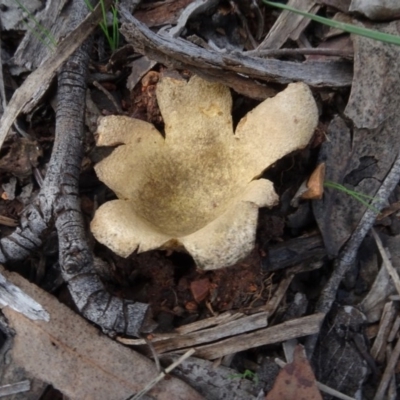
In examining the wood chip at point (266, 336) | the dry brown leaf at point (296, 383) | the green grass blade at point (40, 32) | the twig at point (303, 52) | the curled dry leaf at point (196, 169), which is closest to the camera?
the curled dry leaf at point (196, 169)

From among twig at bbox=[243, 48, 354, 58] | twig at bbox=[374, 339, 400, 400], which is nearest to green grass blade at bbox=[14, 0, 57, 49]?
twig at bbox=[243, 48, 354, 58]

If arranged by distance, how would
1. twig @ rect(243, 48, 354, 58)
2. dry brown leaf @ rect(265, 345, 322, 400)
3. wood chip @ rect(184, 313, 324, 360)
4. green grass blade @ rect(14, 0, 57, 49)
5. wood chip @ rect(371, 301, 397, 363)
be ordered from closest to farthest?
1. dry brown leaf @ rect(265, 345, 322, 400)
2. wood chip @ rect(184, 313, 324, 360)
3. wood chip @ rect(371, 301, 397, 363)
4. twig @ rect(243, 48, 354, 58)
5. green grass blade @ rect(14, 0, 57, 49)

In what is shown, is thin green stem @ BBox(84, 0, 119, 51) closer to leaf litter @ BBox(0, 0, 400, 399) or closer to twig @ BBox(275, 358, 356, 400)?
leaf litter @ BBox(0, 0, 400, 399)

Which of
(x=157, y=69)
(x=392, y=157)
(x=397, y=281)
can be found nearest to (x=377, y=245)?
(x=397, y=281)

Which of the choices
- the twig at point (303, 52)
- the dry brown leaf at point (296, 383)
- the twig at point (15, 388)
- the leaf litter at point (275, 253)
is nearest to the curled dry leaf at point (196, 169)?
the leaf litter at point (275, 253)

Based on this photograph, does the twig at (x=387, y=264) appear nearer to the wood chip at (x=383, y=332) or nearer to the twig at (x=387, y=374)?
the wood chip at (x=383, y=332)

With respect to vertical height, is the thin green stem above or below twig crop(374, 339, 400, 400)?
above

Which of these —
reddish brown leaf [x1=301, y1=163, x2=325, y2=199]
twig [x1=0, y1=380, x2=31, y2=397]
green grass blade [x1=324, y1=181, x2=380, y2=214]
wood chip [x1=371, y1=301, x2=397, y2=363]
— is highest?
reddish brown leaf [x1=301, y1=163, x2=325, y2=199]
